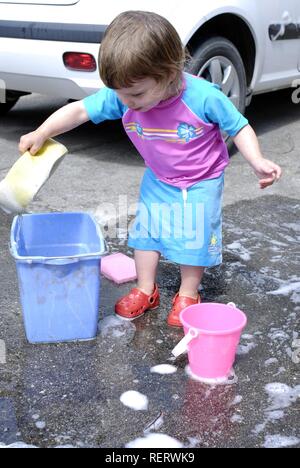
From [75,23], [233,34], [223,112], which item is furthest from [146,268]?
[233,34]

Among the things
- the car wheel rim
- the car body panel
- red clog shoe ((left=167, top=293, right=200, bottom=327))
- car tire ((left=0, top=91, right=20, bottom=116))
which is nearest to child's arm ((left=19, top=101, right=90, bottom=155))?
red clog shoe ((left=167, top=293, right=200, bottom=327))

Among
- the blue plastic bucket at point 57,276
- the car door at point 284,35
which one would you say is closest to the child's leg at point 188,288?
the blue plastic bucket at point 57,276

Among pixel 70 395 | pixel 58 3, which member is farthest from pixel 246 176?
pixel 70 395

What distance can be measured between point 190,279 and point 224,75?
2.13m

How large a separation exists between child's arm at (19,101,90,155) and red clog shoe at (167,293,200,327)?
0.78 meters

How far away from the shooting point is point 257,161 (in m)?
2.37

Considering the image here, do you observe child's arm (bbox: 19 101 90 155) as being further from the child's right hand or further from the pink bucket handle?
the pink bucket handle

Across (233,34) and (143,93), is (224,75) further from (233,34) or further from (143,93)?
(143,93)

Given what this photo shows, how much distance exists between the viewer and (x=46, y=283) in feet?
7.60

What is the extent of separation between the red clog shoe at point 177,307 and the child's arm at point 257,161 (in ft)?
1.85

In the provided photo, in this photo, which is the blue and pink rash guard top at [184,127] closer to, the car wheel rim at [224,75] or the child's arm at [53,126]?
the child's arm at [53,126]

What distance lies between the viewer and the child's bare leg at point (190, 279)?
268 centimetres

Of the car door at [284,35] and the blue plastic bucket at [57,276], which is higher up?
the car door at [284,35]

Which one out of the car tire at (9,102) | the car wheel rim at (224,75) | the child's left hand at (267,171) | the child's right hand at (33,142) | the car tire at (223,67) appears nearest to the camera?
Result: the child's left hand at (267,171)
